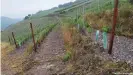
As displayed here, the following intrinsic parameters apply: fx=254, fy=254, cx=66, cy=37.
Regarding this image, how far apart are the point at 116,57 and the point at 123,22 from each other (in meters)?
8.47

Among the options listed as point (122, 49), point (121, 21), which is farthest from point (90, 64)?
point (121, 21)

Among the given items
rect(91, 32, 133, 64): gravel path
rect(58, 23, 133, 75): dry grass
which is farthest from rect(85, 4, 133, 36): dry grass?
rect(58, 23, 133, 75): dry grass

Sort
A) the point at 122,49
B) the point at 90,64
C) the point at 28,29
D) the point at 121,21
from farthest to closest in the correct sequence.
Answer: the point at 28,29 → the point at 121,21 → the point at 122,49 → the point at 90,64

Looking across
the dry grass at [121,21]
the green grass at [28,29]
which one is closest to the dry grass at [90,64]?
the dry grass at [121,21]

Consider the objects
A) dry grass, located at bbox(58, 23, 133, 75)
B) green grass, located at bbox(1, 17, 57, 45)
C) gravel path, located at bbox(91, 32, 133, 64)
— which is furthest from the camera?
green grass, located at bbox(1, 17, 57, 45)

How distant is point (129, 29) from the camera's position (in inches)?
808

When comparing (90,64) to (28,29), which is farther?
(28,29)

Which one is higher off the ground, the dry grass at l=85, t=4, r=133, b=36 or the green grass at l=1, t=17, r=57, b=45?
the dry grass at l=85, t=4, r=133, b=36

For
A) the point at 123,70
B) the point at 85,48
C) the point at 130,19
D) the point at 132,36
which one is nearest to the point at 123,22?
the point at 130,19

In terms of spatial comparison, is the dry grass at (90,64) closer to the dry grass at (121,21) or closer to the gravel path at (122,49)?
the gravel path at (122,49)

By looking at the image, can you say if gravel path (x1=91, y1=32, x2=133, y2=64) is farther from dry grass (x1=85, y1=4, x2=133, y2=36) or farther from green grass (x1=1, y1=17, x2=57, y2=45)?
green grass (x1=1, y1=17, x2=57, y2=45)

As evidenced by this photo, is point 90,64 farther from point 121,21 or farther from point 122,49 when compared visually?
point 121,21

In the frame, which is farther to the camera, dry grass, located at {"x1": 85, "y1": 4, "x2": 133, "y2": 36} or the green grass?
the green grass

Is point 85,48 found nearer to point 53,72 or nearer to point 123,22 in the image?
point 53,72
